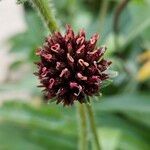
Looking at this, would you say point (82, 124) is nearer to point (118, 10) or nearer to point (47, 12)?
point (47, 12)

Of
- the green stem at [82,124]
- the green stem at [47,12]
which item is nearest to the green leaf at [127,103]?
the green stem at [82,124]

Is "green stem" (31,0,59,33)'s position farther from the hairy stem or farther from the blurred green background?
the hairy stem

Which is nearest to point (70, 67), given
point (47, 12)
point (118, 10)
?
point (47, 12)

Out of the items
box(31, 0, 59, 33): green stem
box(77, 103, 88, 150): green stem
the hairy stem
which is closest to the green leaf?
the hairy stem

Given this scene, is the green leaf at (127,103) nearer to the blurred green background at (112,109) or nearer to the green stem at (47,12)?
the blurred green background at (112,109)

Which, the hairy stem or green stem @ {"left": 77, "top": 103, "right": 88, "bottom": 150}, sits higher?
the hairy stem

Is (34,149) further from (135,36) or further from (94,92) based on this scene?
(94,92)

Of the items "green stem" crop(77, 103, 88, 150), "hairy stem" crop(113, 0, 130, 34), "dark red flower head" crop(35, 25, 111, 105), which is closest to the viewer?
"dark red flower head" crop(35, 25, 111, 105)
